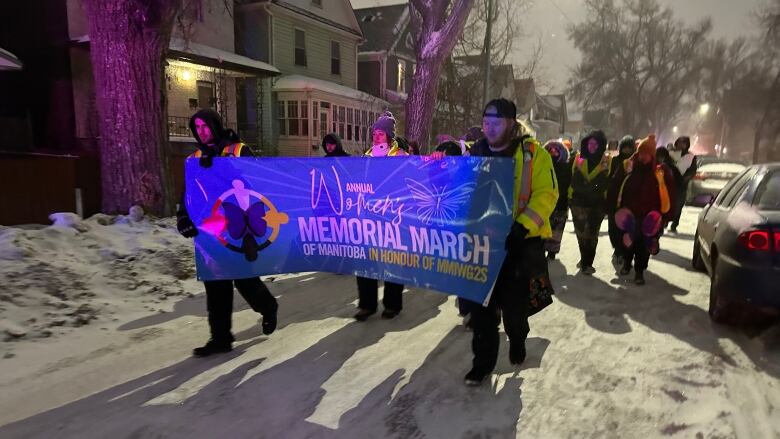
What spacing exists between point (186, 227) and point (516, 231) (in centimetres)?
262

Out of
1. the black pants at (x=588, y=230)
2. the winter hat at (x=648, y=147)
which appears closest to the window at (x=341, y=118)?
the black pants at (x=588, y=230)

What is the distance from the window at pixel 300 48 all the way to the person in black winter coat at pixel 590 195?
60.7 ft

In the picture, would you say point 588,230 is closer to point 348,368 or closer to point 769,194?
point 769,194

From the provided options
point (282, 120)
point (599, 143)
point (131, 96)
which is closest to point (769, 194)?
point (599, 143)

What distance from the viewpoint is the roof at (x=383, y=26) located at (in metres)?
30.5

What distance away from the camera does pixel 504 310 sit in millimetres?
3561

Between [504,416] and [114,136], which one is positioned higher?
[114,136]

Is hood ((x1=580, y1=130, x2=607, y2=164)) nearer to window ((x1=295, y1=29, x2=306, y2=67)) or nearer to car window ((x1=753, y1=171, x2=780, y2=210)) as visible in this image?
car window ((x1=753, y1=171, x2=780, y2=210))

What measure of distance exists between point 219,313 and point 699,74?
194 feet

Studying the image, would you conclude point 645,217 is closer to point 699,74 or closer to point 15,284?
point 15,284

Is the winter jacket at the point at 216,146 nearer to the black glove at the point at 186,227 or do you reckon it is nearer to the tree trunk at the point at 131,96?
the black glove at the point at 186,227

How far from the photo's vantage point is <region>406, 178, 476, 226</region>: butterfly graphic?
3.43m

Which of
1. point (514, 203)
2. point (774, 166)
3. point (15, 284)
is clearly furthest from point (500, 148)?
point (15, 284)

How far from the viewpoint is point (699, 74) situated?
50.9 meters
